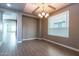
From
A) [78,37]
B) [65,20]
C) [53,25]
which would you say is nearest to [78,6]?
[65,20]

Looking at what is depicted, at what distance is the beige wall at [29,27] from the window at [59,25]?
5.23 ft

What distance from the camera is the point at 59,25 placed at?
528cm

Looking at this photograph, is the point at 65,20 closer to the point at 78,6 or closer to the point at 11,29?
the point at 78,6

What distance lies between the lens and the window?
14.8 feet

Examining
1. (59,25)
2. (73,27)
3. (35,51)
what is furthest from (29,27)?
(73,27)

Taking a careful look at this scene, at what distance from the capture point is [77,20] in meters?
3.80

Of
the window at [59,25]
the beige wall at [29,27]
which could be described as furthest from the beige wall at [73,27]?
the beige wall at [29,27]

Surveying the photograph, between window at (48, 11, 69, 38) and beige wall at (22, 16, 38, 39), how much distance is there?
1593 mm

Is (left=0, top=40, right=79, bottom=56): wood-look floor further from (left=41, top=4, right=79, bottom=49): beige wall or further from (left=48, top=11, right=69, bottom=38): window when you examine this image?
(left=48, top=11, right=69, bottom=38): window

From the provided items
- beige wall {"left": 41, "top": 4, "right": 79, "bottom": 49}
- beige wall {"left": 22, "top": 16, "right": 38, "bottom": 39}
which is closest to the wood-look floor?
beige wall {"left": 41, "top": 4, "right": 79, "bottom": 49}

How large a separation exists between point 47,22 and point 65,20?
2171 mm

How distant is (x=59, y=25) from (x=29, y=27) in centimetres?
274

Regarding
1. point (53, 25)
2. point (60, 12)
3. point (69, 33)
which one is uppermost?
point (60, 12)

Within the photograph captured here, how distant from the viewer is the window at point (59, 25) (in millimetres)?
4500
